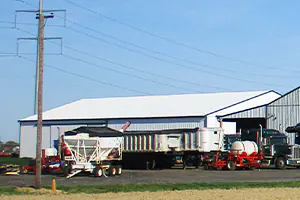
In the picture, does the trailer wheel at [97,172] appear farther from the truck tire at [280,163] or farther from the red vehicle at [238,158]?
the truck tire at [280,163]

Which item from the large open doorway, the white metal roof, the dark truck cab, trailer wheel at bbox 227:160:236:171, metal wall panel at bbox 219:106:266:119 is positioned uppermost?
the white metal roof

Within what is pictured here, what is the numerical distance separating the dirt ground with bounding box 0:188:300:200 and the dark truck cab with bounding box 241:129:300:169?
58.9 ft

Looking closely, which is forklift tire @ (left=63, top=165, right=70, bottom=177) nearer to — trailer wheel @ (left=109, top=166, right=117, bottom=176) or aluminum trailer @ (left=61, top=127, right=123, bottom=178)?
aluminum trailer @ (left=61, top=127, right=123, bottom=178)

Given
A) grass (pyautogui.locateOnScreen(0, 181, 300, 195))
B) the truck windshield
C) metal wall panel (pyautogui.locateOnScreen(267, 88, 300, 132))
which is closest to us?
grass (pyautogui.locateOnScreen(0, 181, 300, 195))

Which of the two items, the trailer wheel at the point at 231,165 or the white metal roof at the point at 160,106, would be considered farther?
the white metal roof at the point at 160,106

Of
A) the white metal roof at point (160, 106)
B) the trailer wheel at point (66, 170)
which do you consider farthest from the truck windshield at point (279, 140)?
the trailer wheel at point (66, 170)

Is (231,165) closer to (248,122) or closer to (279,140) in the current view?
(279,140)

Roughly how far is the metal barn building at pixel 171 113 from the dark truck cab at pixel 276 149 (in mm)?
11253

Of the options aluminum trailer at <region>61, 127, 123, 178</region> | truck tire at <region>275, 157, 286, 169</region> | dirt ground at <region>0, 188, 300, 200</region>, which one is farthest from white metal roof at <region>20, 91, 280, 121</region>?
dirt ground at <region>0, 188, 300, 200</region>

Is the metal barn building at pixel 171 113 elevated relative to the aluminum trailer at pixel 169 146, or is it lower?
elevated

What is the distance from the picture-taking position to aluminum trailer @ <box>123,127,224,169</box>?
4403cm

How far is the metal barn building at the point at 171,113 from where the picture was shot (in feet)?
188

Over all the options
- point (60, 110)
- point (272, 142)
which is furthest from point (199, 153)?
point (60, 110)

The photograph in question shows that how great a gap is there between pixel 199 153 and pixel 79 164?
11.5 metres
